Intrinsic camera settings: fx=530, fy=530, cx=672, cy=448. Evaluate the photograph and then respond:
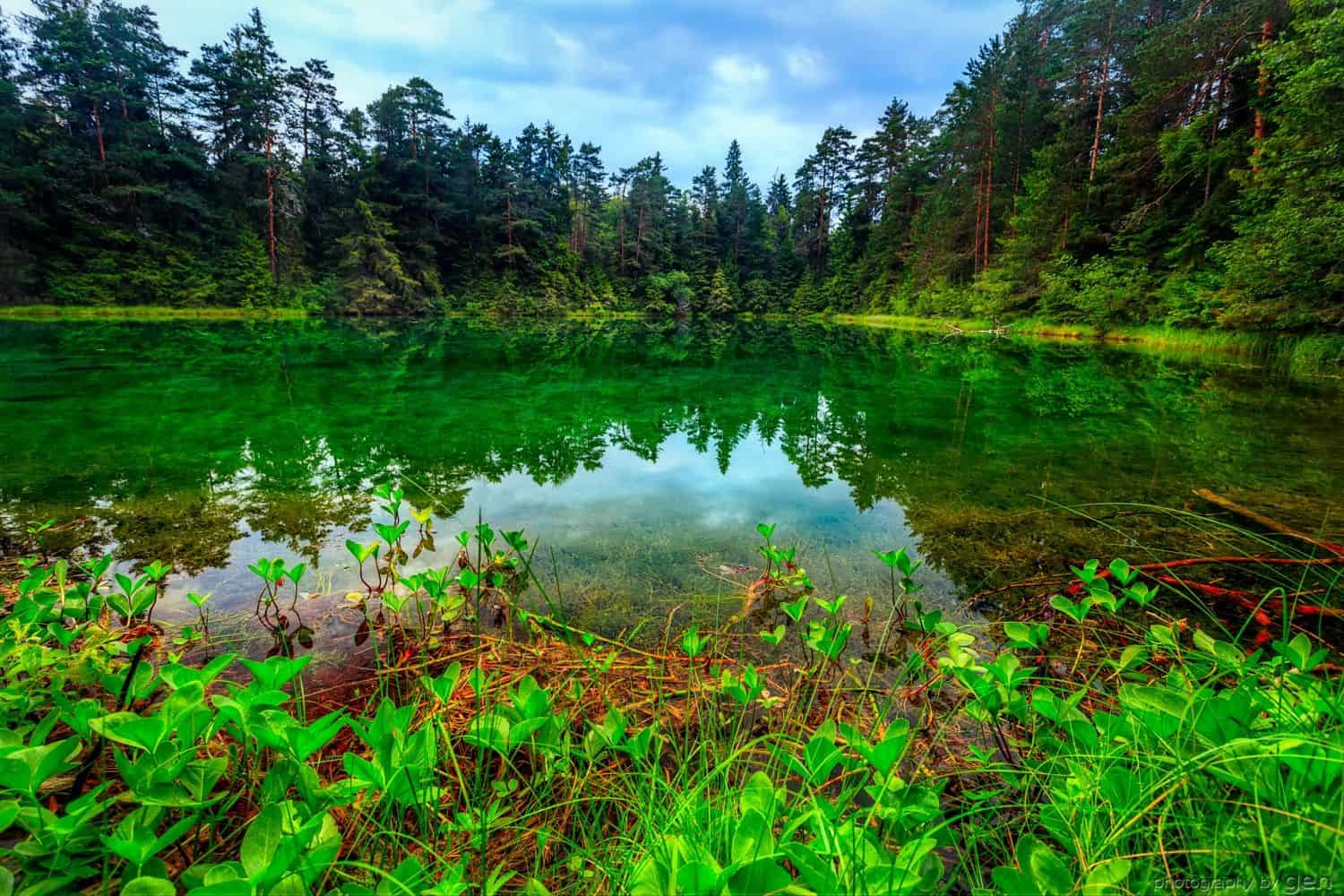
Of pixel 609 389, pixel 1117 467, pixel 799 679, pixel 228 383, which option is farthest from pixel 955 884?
pixel 228 383

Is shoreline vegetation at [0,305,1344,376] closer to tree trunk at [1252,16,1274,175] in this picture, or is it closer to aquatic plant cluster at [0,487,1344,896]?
tree trunk at [1252,16,1274,175]

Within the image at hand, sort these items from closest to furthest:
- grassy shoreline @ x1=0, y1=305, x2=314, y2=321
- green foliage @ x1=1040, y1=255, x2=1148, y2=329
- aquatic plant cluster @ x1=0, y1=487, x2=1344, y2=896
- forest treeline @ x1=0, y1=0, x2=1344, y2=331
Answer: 1. aquatic plant cluster @ x1=0, y1=487, x2=1344, y2=896
2. forest treeline @ x1=0, y1=0, x2=1344, y2=331
3. green foliage @ x1=1040, y1=255, x2=1148, y2=329
4. grassy shoreline @ x1=0, y1=305, x2=314, y2=321

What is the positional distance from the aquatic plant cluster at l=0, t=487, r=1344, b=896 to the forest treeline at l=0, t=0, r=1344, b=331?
518 inches

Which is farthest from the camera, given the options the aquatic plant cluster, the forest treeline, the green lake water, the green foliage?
the green foliage

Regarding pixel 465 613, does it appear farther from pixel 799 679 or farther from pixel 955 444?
pixel 955 444

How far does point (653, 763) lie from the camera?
144 centimetres

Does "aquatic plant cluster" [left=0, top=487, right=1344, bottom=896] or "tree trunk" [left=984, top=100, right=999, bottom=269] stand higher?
"tree trunk" [left=984, top=100, right=999, bottom=269]

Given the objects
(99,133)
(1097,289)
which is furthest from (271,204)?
(1097,289)

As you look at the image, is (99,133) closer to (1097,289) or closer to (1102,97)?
(1097,289)

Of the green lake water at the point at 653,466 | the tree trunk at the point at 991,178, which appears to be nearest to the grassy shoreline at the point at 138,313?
the green lake water at the point at 653,466

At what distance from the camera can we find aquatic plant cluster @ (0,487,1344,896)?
2.68 ft

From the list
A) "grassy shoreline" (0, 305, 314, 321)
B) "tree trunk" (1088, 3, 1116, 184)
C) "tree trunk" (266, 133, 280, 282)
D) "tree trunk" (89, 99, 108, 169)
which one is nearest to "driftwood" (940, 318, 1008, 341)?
"tree trunk" (1088, 3, 1116, 184)

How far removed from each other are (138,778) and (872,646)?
2065 mm

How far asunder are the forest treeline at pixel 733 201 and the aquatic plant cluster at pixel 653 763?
13161mm
